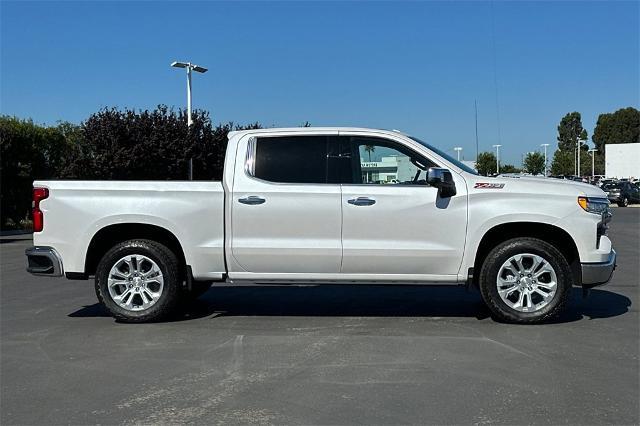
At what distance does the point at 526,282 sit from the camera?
656 centimetres

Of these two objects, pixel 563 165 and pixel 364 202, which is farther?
pixel 563 165

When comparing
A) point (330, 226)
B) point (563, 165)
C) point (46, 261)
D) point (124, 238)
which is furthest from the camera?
point (563, 165)

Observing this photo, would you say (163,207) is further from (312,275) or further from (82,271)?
(312,275)

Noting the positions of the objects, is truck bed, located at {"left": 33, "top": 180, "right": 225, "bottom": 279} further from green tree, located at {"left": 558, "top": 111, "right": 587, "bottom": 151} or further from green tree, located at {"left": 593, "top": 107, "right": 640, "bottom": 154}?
green tree, located at {"left": 558, "top": 111, "right": 587, "bottom": 151}

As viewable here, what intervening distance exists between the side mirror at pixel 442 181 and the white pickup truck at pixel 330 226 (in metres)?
0.02

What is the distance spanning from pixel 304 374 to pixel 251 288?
4.43 metres

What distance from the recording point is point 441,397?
4.50 meters

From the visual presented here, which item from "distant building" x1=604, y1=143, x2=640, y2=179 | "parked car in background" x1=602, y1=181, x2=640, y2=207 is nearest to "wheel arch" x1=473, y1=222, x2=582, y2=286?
"parked car in background" x1=602, y1=181, x2=640, y2=207

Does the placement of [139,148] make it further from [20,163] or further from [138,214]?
[138,214]

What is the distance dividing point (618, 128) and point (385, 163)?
389 ft

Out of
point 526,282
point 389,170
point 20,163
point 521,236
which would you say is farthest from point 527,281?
point 20,163

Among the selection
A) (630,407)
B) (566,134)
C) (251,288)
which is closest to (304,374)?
(630,407)

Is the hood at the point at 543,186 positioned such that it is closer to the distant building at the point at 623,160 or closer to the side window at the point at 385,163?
the side window at the point at 385,163

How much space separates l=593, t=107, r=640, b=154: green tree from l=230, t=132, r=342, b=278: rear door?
381 feet
